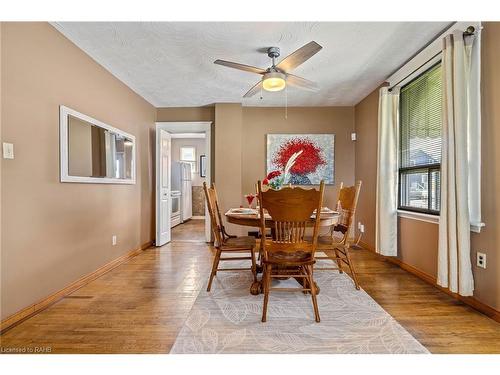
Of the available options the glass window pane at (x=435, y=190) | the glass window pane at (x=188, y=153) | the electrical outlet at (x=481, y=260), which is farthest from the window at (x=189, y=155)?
the electrical outlet at (x=481, y=260)

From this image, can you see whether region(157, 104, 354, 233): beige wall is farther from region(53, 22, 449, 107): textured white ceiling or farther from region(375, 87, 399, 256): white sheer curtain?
region(375, 87, 399, 256): white sheer curtain

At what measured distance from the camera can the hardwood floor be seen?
1644mm

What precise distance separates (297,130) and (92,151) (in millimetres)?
3279

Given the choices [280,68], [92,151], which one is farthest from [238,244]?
[92,151]

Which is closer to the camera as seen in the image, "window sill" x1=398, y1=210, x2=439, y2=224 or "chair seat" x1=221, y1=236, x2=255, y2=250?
"chair seat" x1=221, y1=236, x2=255, y2=250

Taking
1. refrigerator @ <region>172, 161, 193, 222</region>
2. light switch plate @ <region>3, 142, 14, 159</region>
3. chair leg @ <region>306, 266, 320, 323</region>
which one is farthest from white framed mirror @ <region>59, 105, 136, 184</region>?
refrigerator @ <region>172, 161, 193, 222</region>

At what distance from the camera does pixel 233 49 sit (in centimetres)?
269

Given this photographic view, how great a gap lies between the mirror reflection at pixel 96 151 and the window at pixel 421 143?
3670 mm

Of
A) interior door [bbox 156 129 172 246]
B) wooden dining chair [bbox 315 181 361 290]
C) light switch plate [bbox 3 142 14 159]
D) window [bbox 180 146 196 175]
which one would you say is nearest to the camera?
light switch plate [bbox 3 142 14 159]

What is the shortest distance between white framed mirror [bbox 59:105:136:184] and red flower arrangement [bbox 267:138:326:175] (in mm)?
2482

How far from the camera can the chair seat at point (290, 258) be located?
198 centimetres

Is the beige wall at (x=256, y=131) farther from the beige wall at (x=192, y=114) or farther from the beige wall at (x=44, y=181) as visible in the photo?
the beige wall at (x=44, y=181)

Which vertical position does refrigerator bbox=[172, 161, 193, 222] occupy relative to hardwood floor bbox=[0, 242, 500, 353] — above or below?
above
